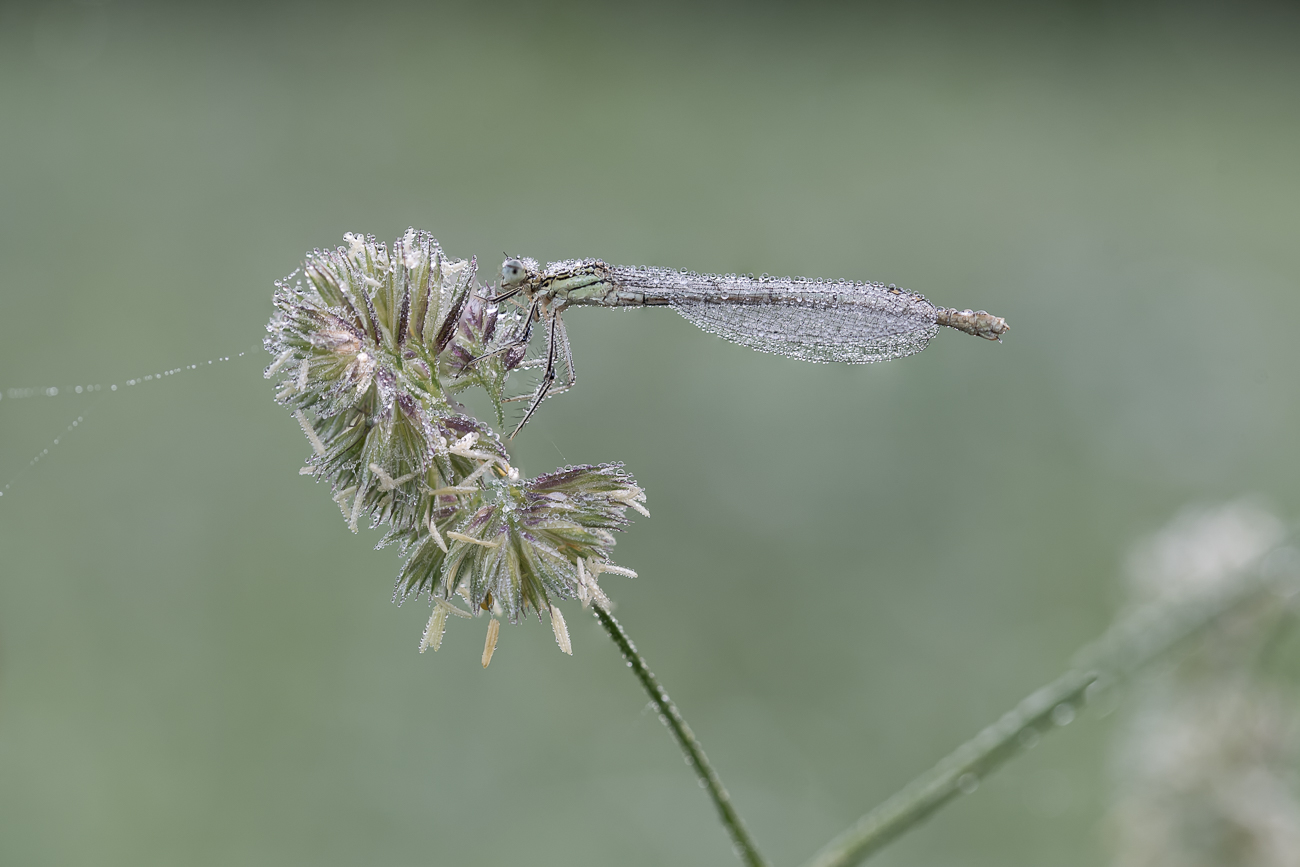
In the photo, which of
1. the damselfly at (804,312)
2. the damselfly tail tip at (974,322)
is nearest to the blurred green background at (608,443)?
the damselfly at (804,312)

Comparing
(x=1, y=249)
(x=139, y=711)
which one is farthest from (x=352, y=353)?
(x=1, y=249)

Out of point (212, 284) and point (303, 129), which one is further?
point (303, 129)

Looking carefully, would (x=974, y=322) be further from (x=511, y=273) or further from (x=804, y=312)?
(x=511, y=273)

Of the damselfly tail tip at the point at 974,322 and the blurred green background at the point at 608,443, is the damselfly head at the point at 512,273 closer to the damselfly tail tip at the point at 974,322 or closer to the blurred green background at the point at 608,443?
the damselfly tail tip at the point at 974,322

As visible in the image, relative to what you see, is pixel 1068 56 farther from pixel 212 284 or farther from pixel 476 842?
pixel 476 842

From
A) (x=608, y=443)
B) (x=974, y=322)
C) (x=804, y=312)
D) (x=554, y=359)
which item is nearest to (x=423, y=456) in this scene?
(x=554, y=359)

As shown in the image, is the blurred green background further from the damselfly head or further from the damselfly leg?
the damselfly head
